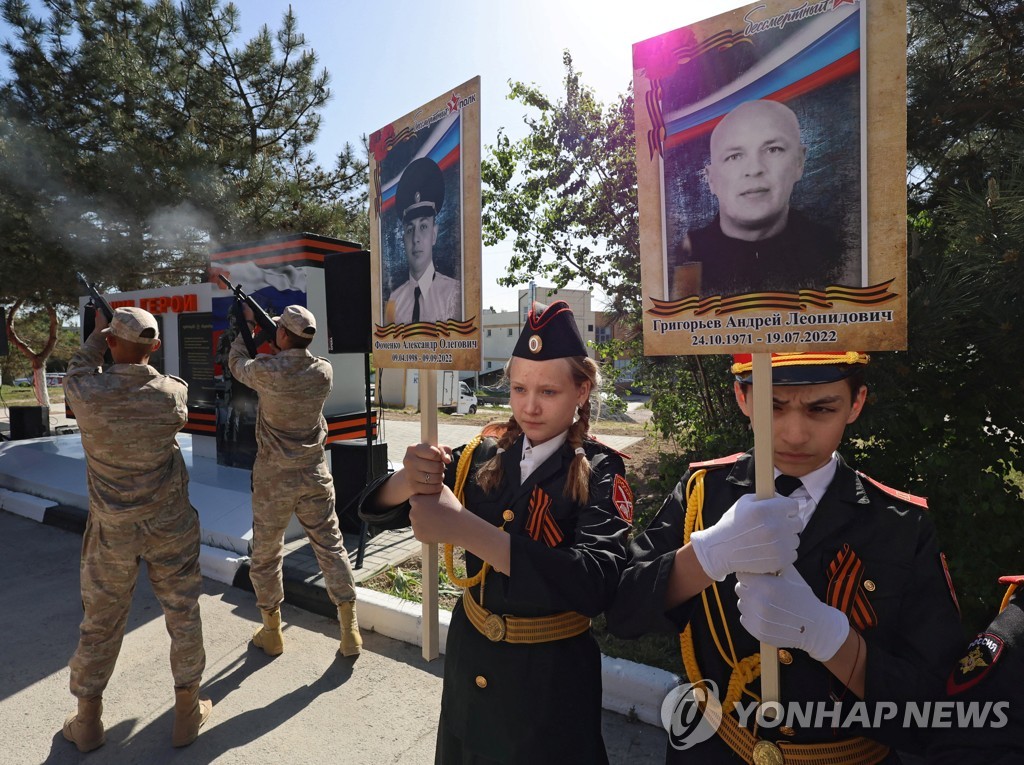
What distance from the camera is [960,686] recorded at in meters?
1.26

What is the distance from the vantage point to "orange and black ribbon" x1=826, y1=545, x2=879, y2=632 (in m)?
1.42

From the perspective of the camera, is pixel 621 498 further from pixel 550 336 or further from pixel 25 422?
pixel 25 422

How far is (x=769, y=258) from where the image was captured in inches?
55.5

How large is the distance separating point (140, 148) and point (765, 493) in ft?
39.3

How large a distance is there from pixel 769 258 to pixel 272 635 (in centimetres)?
396

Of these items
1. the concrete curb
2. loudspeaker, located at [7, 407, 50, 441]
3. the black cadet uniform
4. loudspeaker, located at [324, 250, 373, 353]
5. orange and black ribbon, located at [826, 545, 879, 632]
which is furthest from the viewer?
loudspeaker, located at [7, 407, 50, 441]

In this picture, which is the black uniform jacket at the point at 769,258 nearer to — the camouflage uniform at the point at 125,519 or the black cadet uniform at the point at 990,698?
the black cadet uniform at the point at 990,698

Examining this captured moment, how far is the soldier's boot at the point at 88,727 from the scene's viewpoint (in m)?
2.98

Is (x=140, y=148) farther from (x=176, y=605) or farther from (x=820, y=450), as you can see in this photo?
(x=820, y=450)

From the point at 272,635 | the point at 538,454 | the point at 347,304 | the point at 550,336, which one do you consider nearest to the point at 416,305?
the point at 550,336

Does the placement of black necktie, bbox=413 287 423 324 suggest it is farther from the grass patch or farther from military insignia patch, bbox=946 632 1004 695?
military insignia patch, bbox=946 632 1004 695

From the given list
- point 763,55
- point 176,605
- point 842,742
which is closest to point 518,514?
point 842,742

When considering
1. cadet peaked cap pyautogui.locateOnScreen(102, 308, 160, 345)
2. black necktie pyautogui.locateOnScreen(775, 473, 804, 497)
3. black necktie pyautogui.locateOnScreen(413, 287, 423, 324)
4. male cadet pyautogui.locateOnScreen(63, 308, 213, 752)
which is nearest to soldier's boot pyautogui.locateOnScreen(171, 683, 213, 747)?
male cadet pyautogui.locateOnScreen(63, 308, 213, 752)

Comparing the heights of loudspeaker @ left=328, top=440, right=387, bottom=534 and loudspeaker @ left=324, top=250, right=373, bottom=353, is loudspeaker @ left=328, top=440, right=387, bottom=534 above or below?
below
